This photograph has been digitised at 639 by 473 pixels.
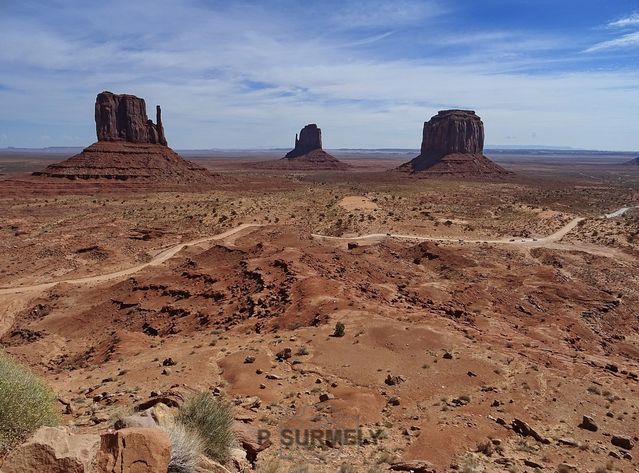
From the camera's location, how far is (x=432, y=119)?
149125 millimetres

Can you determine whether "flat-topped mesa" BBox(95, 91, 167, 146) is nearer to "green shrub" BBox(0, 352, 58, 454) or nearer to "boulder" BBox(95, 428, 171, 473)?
"green shrub" BBox(0, 352, 58, 454)

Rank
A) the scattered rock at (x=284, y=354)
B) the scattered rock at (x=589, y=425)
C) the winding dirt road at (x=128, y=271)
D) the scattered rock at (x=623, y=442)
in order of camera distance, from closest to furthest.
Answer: the scattered rock at (x=623, y=442) → the scattered rock at (x=589, y=425) → the scattered rock at (x=284, y=354) → the winding dirt road at (x=128, y=271)

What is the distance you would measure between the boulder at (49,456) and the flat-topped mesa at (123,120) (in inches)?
3841

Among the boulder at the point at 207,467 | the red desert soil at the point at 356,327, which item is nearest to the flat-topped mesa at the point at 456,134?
the red desert soil at the point at 356,327

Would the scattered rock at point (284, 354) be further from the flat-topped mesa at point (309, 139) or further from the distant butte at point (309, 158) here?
the flat-topped mesa at point (309, 139)

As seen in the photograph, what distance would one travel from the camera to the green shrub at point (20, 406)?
655cm

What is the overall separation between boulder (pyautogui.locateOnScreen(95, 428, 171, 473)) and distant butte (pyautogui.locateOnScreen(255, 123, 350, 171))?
539ft

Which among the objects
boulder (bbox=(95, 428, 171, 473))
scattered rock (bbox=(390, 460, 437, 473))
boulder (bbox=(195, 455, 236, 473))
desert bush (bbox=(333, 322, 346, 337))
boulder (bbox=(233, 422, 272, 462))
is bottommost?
scattered rock (bbox=(390, 460, 437, 473))

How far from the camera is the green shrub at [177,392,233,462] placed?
8578 millimetres

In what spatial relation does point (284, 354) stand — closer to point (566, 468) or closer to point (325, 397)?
point (325, 397)

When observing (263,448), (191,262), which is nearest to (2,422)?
(263,448)

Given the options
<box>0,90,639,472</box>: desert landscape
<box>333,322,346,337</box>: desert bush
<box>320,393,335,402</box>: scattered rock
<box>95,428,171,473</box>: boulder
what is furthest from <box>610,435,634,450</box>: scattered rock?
<box>95,428,171,473</box>: boulder

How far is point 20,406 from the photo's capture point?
6.86 m

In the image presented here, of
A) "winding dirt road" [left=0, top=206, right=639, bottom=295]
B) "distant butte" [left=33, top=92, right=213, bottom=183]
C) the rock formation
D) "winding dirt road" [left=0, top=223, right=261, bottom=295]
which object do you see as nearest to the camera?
"winding dirt road" [left=0, top=223, right=261, bottom=295]
